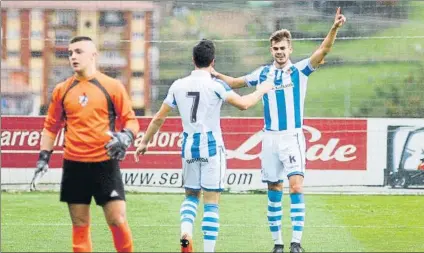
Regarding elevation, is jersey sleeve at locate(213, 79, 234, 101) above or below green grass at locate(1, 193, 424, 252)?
above

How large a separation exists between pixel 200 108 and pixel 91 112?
3.88 ft

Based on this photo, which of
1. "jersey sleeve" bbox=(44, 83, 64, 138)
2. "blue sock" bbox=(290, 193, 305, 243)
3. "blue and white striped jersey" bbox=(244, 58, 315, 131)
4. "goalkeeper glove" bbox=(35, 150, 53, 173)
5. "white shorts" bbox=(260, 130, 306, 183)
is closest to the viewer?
"jersey sleeve" bbox=(44, 83, 64, 138)

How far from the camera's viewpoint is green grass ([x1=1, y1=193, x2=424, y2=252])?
36.6ft

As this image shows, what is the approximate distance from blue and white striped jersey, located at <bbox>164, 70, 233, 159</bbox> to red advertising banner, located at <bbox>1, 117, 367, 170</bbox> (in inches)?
317

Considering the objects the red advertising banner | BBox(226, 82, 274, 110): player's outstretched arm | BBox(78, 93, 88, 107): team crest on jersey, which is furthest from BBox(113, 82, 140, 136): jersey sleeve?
the red advertising banner

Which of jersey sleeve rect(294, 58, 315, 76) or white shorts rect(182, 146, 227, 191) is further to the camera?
jersey sleeve rect(294, 58, 315, 76)

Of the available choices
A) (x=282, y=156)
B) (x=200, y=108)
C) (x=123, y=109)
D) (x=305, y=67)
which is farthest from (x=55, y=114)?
(x=305, y=67)

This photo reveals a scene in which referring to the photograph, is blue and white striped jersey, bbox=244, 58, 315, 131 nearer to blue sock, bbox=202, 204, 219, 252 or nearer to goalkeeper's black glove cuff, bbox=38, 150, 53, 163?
blue sock, bbox=202, 204, 219, 252

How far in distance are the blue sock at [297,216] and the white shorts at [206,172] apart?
104 cm

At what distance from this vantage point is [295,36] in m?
18.9

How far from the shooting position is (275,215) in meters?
10.8

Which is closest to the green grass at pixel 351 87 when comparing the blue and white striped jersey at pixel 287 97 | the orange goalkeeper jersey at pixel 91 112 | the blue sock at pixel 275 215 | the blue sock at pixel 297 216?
the blue and white striped jersey at pixel 287 97

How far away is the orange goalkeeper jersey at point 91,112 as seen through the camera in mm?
8859

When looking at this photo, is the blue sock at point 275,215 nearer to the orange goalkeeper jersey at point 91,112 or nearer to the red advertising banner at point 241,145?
the orange goalkeeper jersey at point 91,112
